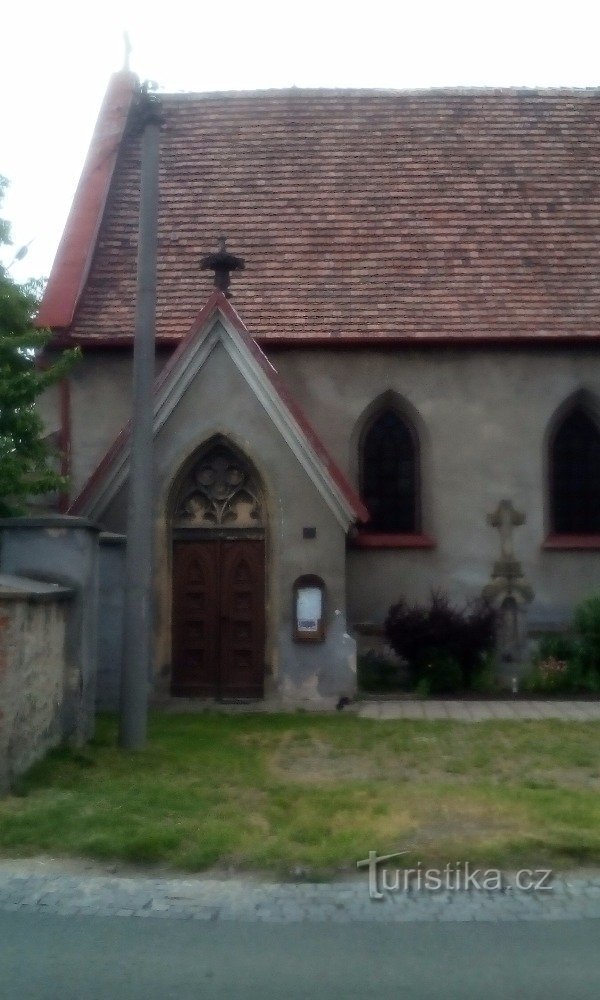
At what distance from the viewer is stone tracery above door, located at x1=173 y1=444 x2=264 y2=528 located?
46.1 ft

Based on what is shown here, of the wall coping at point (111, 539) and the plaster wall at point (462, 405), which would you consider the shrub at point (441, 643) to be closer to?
the plaster wall at point (462, 405)

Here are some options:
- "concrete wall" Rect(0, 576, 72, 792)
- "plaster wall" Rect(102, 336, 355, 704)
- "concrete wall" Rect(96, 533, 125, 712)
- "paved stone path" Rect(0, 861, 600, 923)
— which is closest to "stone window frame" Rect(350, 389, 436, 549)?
"plaster wall" Rect(102, 336, 355, 704)

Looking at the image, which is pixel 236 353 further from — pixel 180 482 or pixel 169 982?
pixel 169 982

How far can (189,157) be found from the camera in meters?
18.7

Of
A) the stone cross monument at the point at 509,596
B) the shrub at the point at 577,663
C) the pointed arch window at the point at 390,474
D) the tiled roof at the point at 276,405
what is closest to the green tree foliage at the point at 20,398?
the tiled roof at the point at 276,405

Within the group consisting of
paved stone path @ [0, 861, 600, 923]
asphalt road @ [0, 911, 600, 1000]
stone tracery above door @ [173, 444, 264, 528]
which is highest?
stone tracery above door @ [173, 444, 264, 528]

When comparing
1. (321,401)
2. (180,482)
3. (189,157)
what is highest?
(189,157)

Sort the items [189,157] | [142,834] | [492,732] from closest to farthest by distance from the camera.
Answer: [142,834]
[492,732]
[189,157]

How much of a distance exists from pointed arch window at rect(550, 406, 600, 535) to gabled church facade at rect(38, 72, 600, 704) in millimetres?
38

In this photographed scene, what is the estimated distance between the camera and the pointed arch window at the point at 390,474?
53.2 feet

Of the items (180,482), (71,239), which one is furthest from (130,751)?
(71,239)

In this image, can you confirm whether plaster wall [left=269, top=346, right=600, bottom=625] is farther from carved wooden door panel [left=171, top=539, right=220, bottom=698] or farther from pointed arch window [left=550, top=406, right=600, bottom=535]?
carved wooden door panel [left=171, top=539, right=220, bottom=698]

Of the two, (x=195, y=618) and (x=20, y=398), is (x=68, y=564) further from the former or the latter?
(x=195, y=618)

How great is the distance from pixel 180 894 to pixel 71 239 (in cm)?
1303
